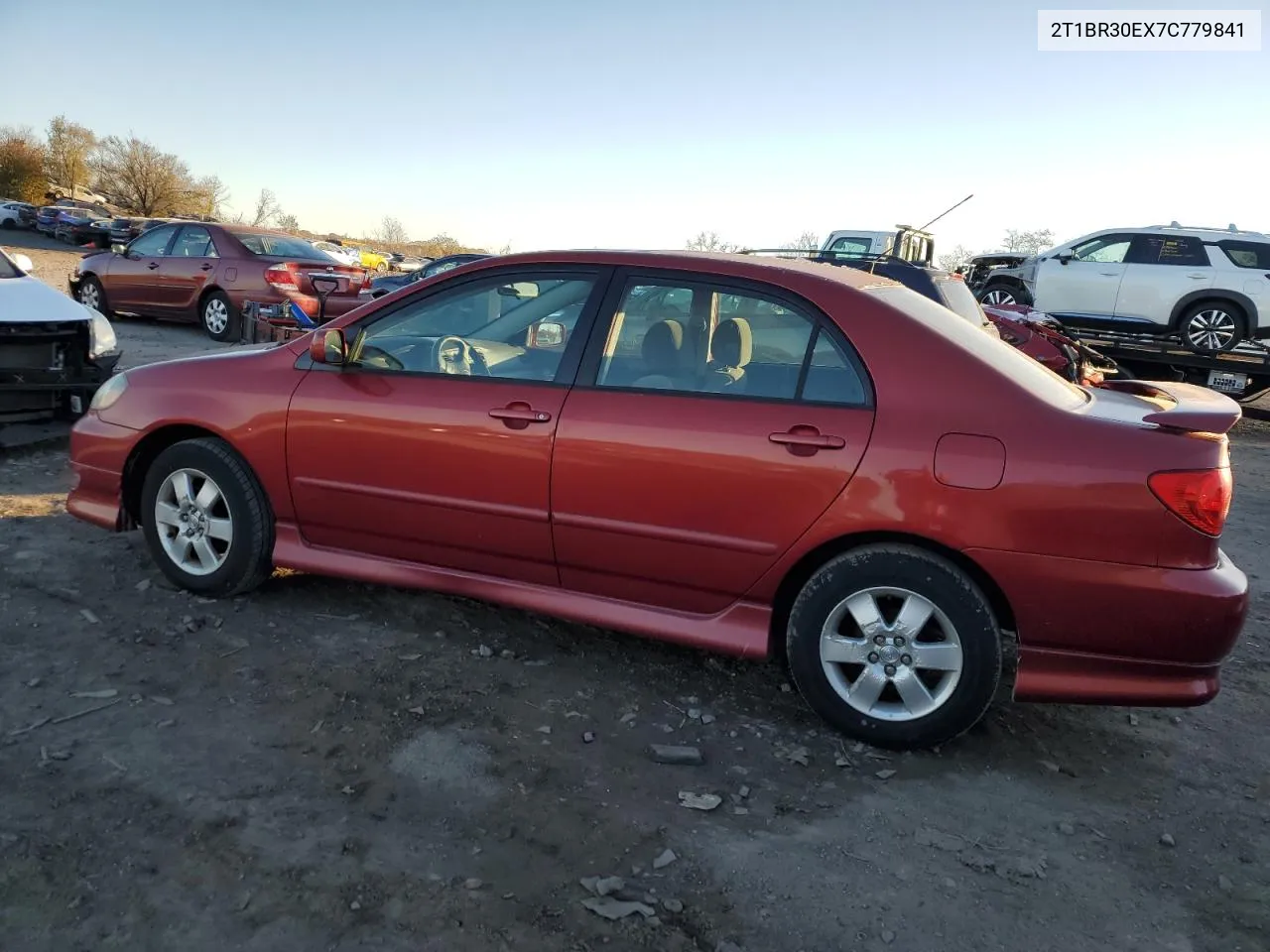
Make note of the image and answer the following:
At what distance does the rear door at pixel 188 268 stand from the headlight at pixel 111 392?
27.7ft

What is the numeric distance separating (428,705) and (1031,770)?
6.79ft

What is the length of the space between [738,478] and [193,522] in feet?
7.93

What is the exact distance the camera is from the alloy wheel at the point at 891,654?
9.84 feet

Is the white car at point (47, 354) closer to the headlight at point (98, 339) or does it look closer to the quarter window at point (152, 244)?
the headlight at point (98, 339)

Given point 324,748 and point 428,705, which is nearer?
point 324,748

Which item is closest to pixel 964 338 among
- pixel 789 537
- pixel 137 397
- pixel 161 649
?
pixel 789 537

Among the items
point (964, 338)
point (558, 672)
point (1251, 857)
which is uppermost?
point (964, 338)

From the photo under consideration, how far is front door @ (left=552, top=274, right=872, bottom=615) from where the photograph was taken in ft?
10.1

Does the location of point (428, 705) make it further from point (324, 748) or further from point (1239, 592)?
point (1239, 592)

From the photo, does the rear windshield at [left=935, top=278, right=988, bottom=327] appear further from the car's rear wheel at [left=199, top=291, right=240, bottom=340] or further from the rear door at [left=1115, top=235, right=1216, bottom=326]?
the car's rear wheel at [left=199, top=291, right=240, bottom=340]

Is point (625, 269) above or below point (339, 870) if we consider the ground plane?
above

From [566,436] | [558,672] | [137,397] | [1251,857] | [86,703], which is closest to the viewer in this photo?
[1251,857]

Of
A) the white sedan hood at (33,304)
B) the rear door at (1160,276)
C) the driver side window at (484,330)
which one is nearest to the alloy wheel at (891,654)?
the driver side window at (484,330)

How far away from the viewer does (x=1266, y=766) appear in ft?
10.5
